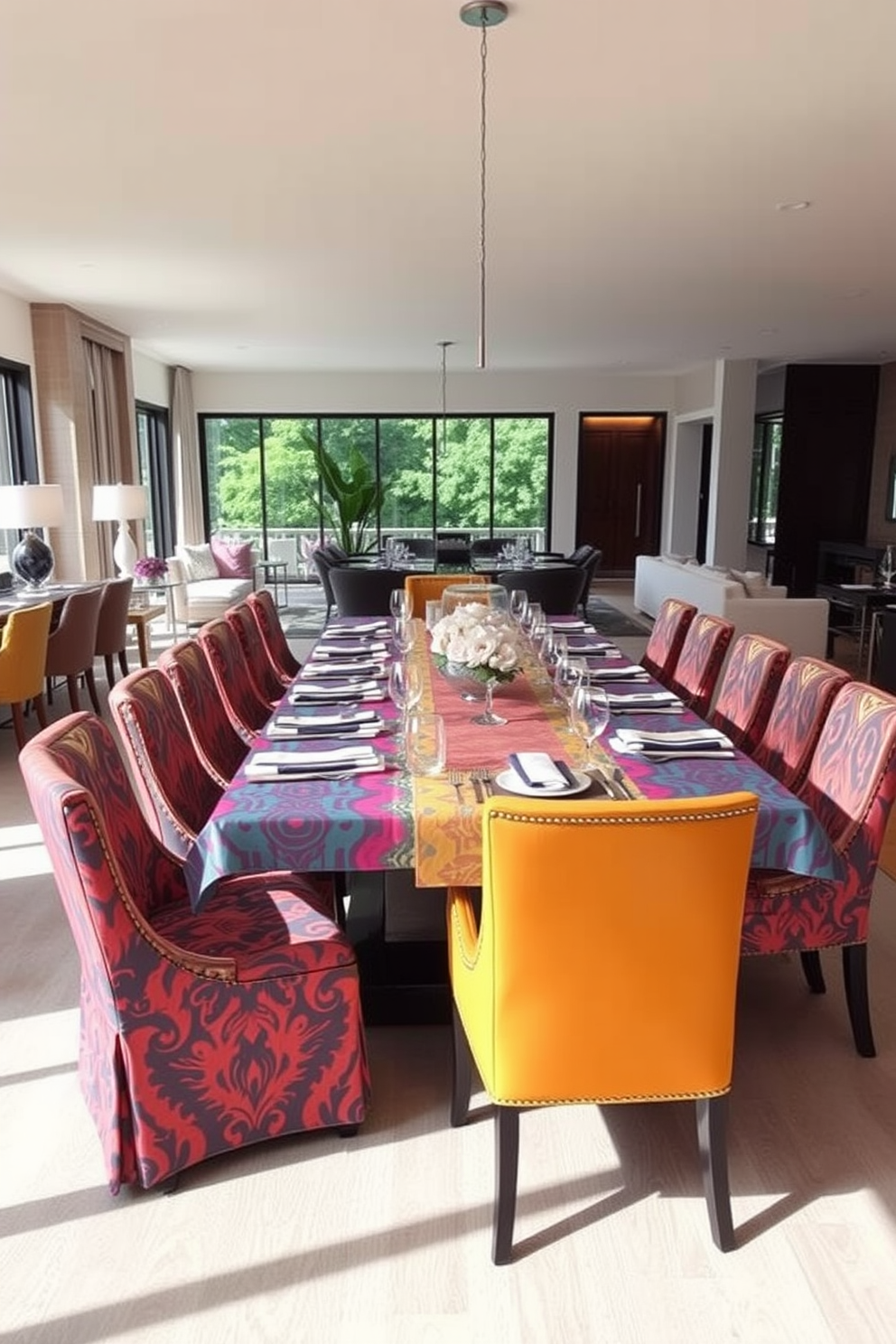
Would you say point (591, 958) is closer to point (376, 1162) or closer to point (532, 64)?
point (376, 1162)

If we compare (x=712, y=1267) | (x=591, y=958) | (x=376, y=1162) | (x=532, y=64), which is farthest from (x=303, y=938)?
(x=532, y=64)

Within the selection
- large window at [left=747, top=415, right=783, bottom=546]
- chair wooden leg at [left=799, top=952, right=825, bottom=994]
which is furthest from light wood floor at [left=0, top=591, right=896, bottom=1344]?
large window at [left=747, top=415, right=783, bottom=546]

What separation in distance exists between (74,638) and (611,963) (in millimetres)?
4686

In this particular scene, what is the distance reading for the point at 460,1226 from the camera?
6.25ft

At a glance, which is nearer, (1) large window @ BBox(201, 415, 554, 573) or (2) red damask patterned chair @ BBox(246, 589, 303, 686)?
(2) red damask patterned chair @ BBox(246, 589, 303, 686)

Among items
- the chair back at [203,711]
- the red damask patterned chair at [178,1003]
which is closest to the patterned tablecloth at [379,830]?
the red damask patterned chair at [178,1003]

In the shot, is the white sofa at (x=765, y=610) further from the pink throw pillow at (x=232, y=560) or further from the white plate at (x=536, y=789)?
the pink throw pillow at (x=232, y=560)

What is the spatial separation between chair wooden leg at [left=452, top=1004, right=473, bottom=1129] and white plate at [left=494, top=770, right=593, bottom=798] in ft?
1.60

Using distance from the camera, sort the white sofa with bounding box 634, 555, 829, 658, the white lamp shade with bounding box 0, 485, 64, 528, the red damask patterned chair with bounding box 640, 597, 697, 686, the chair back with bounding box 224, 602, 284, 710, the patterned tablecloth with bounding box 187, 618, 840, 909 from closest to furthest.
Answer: the patterned tablecloth with bounding box 187, 618, 840, 909
the chair back with bounding box 224, 602, 284, 710
the red damask patterned chair with bounding box 640, 597, 697, 686
the white lamp shade with bounding box 0, 485, 64, 528
the white sofa with bounding box 634, 555, 829, 658

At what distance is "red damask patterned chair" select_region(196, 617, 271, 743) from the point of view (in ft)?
10.8

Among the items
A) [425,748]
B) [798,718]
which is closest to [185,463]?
[425,748]

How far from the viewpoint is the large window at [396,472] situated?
12711 mm

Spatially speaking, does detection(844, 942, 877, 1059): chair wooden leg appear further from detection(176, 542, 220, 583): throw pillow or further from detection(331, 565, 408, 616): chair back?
detection(176, 542, 220, 583): throw pillow

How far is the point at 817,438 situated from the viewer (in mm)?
10898
